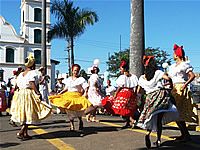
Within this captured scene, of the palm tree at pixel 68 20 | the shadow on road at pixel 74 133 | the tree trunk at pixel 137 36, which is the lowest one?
the shadow on road at pixel 74 133

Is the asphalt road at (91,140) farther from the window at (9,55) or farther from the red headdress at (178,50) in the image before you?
the window at (9,55)

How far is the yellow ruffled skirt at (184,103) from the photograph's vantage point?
24.9 feet

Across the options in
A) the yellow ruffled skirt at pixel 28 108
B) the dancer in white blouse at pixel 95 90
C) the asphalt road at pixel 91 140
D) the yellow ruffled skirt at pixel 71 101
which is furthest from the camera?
the dancer in white blouse at pixel 95 90

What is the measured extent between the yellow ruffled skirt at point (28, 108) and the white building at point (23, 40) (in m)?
52.4

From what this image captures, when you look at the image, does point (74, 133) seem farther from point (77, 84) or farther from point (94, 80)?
point (94, 80)

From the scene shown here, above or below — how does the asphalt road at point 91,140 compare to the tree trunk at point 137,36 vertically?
below

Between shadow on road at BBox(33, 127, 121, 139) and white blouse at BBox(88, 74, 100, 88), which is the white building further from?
shadow on road at BBox(33, 127, 121, 139)

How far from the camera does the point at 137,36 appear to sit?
12.4 metres

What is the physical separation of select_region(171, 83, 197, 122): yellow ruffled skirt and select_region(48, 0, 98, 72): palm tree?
69.9 feet

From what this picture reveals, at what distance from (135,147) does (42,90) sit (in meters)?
8.33

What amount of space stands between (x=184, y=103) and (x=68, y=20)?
2225 centimetres

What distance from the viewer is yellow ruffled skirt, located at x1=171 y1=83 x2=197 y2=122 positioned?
24.9 ft

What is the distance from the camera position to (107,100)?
1026 centimetres

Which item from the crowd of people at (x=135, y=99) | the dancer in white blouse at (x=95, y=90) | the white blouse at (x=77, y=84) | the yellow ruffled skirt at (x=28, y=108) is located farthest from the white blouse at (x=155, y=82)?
the dancer in white blouse at (x=95, y=90)
